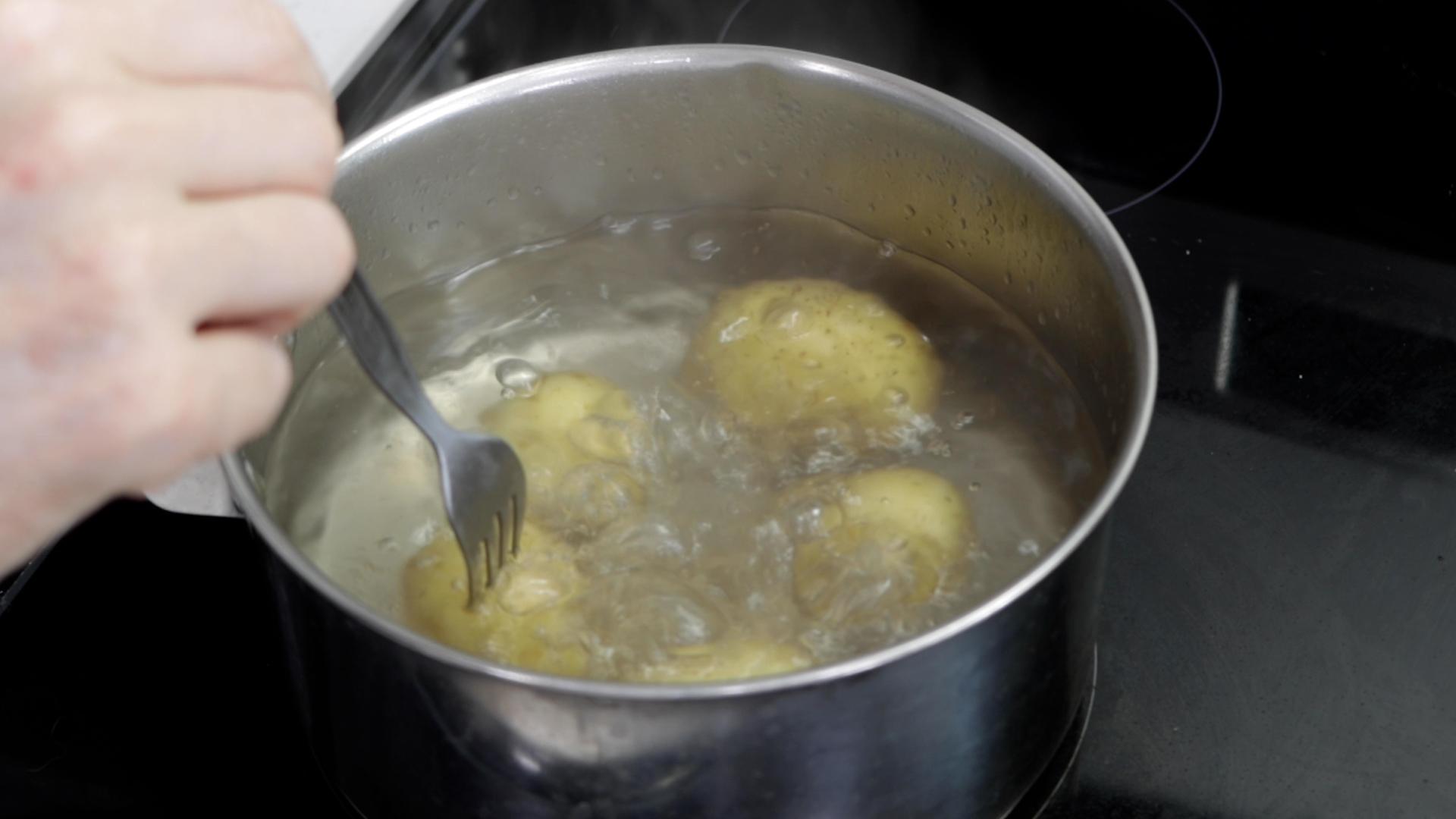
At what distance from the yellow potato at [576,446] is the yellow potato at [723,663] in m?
0.13

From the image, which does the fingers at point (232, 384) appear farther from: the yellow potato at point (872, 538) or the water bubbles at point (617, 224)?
the water bubbles at point (617, 224)

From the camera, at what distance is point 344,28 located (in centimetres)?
101

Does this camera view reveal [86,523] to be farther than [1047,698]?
Yes

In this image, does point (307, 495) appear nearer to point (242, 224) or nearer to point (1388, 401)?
point (242, 224)

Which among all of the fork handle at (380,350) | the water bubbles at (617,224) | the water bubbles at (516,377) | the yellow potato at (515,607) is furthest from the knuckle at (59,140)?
the water bubbles at (617,224)

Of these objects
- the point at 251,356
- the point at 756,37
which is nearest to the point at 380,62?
the point at 756,37

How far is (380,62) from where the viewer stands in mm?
1048

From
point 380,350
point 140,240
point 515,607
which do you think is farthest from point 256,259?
point 515,607

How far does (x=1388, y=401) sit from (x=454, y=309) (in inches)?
25.6

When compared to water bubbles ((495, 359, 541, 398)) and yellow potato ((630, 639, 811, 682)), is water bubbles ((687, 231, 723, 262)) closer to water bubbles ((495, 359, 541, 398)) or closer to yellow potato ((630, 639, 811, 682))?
water bubbles ((495, 359, 541, 398))

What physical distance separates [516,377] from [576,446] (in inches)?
4.2

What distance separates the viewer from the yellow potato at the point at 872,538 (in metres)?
0.80

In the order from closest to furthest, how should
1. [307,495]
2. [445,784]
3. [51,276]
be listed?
[51,276] < [445,784] < [307,495]

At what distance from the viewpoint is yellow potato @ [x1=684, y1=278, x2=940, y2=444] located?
0.93 meters
